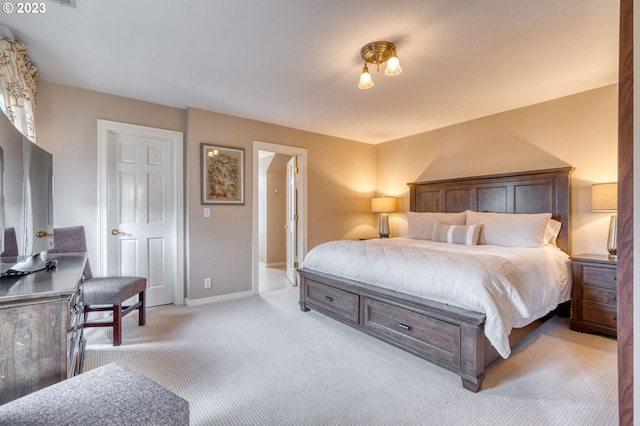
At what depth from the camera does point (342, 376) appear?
6.68ft

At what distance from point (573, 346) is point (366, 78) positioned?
2869mm

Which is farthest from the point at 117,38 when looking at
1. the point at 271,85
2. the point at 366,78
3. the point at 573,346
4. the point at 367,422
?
the point at 573,346

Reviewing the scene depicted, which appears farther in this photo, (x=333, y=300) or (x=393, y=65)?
(x=333, y=300)

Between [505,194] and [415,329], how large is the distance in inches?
96.1

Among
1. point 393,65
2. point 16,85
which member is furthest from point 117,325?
point 393,65

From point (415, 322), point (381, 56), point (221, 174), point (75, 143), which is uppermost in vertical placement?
point (381, 56)

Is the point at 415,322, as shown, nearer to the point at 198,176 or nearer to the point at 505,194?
the point at 505,194

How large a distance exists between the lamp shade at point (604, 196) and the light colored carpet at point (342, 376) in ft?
3.95

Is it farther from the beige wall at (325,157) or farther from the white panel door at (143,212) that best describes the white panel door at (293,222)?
the white panel door at (143,212)

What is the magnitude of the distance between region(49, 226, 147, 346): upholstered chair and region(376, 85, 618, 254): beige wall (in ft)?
13.6

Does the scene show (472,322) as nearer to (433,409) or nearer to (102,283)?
(433,409)

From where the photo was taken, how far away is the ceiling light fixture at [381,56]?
215 centimetres

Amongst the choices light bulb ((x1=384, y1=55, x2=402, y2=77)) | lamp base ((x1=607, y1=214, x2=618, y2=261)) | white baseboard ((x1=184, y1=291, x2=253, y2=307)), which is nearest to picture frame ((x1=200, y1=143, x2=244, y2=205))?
white baseboard ((x1=184, y1=291, x2=253, y2=307))

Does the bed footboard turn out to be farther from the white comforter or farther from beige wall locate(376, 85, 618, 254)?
beige wall locate(376, 85, 618, 254)
